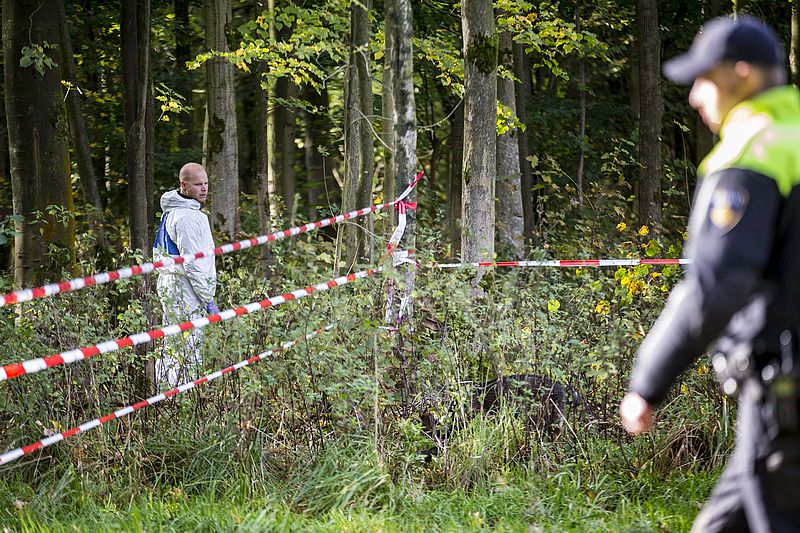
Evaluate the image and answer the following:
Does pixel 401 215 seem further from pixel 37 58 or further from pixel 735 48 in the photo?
pixel 735 48

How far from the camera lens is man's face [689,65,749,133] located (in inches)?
124

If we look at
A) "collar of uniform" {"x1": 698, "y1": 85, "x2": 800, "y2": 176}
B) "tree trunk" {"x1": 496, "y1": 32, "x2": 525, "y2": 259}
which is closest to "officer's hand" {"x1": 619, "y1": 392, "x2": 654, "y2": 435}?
"collar of uniform" {"x1": 698, "y1": 85, "x2": 800, "y2": 176}

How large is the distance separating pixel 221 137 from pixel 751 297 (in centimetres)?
1239

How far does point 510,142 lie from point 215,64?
16.6 ft

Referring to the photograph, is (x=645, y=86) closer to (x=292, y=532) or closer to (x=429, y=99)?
(x=429, y=99)

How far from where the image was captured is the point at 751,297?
305 centimetres

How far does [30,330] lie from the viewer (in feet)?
22.8

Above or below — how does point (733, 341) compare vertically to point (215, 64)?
below

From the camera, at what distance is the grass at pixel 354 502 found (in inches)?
206

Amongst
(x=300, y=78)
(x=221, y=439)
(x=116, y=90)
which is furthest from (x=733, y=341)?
(x=116, y=90)

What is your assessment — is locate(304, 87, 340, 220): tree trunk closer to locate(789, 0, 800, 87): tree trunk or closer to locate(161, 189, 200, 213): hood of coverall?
locate(789, 0, 800, 87): tree trunk

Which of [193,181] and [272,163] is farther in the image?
[272,163]

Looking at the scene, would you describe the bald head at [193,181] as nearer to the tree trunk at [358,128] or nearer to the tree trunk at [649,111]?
the tree trunk at [358,128]

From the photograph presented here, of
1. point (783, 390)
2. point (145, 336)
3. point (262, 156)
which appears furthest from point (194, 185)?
point (262, 156)
